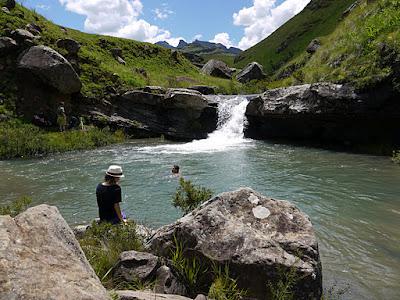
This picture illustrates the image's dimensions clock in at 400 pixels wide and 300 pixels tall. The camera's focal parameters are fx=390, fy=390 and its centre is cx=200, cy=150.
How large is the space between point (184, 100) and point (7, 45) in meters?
15.2

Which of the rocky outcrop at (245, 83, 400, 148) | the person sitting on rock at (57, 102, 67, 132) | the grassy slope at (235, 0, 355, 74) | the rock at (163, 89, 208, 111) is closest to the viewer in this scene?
the rocky outcrop at (245, 83, 400, 148)

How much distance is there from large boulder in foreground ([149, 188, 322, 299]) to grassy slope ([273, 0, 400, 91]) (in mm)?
19358

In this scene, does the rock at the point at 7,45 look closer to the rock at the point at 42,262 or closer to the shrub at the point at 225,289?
the rock at the point at 42,262

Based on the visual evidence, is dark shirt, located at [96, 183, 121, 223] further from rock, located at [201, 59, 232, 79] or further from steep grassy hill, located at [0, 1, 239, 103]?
rock, located at [201, 59, 232, 79]

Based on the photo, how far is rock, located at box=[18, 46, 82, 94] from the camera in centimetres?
3108

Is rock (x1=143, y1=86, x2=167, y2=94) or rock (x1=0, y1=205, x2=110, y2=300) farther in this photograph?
rock (x1=143, y1=86, x2=167, y2=94)

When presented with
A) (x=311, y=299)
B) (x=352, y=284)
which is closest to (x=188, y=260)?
(x=311, y=299)

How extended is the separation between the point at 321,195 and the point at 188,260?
10.1 m

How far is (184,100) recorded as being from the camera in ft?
115

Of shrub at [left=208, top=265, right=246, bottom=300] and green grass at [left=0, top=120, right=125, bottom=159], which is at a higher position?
green grass at [left=0, top=120, right=125, bottom=159]

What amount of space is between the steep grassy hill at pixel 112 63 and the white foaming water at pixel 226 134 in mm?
9326

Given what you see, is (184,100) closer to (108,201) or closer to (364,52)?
(364,52)

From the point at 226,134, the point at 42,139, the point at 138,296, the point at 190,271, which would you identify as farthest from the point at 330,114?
the point at 138,296

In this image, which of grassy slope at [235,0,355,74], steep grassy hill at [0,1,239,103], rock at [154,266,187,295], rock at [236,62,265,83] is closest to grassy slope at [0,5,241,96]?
steep grassy hill at [0,1,239,103]
